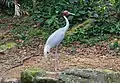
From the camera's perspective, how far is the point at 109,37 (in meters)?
9.12

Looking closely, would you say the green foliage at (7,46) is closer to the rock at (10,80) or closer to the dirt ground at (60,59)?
the dirt ground at (60,59)

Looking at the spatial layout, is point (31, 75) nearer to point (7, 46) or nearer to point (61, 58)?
point (61, 58)

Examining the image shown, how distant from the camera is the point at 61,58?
788 centimetres

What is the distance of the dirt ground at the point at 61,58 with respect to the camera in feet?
23.7

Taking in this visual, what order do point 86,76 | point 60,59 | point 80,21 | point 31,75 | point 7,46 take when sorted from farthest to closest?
1. point 80,21
2. point 7,46
3. point 60,59
4. point 31,75
5. point 86,76

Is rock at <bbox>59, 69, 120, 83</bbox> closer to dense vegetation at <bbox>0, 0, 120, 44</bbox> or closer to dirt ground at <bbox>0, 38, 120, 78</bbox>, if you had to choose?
dirt ground at <bbox>0, 38, 120, 78</bbox>

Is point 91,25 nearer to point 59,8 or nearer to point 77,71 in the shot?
point 59,8

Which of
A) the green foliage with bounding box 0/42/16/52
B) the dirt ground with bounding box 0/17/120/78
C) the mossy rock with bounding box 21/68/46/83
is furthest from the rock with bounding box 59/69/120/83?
the green foliage with bounding box 0/42/16/52

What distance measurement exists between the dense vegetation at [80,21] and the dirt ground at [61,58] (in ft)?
1.61

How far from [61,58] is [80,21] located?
2.50 m

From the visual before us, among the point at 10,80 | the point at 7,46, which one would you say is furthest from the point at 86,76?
the point at 7,46

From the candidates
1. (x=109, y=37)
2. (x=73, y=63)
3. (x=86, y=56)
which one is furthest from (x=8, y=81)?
(x=109, y=37)

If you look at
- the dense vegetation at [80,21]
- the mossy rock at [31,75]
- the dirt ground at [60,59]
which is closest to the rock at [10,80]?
the dirt ground at [60,59]

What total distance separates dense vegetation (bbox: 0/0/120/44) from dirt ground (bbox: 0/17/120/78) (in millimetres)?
492
